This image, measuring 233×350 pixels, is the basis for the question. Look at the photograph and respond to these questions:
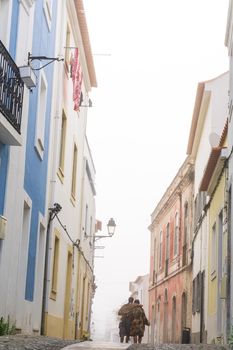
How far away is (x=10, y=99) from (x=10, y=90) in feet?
0.52

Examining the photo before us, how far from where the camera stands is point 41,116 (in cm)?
1677

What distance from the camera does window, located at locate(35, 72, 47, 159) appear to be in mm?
16031

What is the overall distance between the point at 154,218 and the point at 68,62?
81.6ft

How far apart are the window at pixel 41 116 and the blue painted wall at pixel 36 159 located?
23cm

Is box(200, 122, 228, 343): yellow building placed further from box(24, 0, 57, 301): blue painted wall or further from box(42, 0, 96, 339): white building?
box(24, 0, 57, 301): blue painted wall

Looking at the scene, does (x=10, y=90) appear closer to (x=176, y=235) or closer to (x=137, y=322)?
(x=137, y=322)

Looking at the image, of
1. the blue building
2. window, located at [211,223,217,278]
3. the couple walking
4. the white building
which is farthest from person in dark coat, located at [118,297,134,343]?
the blue building

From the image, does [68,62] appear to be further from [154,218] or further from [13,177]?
[154,218]

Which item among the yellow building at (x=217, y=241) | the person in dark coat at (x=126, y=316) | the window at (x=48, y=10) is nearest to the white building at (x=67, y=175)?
the window at (x=48, y=10)

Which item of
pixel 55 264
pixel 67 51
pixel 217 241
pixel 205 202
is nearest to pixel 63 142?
pixel 67 51

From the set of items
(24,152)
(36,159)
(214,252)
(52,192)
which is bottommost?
(214,252)

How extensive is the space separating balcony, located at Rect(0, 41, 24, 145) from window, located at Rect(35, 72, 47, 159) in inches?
112

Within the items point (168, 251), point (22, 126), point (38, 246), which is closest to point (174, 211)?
point (168, 251)

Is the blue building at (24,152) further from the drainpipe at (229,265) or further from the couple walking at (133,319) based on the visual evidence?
the couple walking at (133,319)
